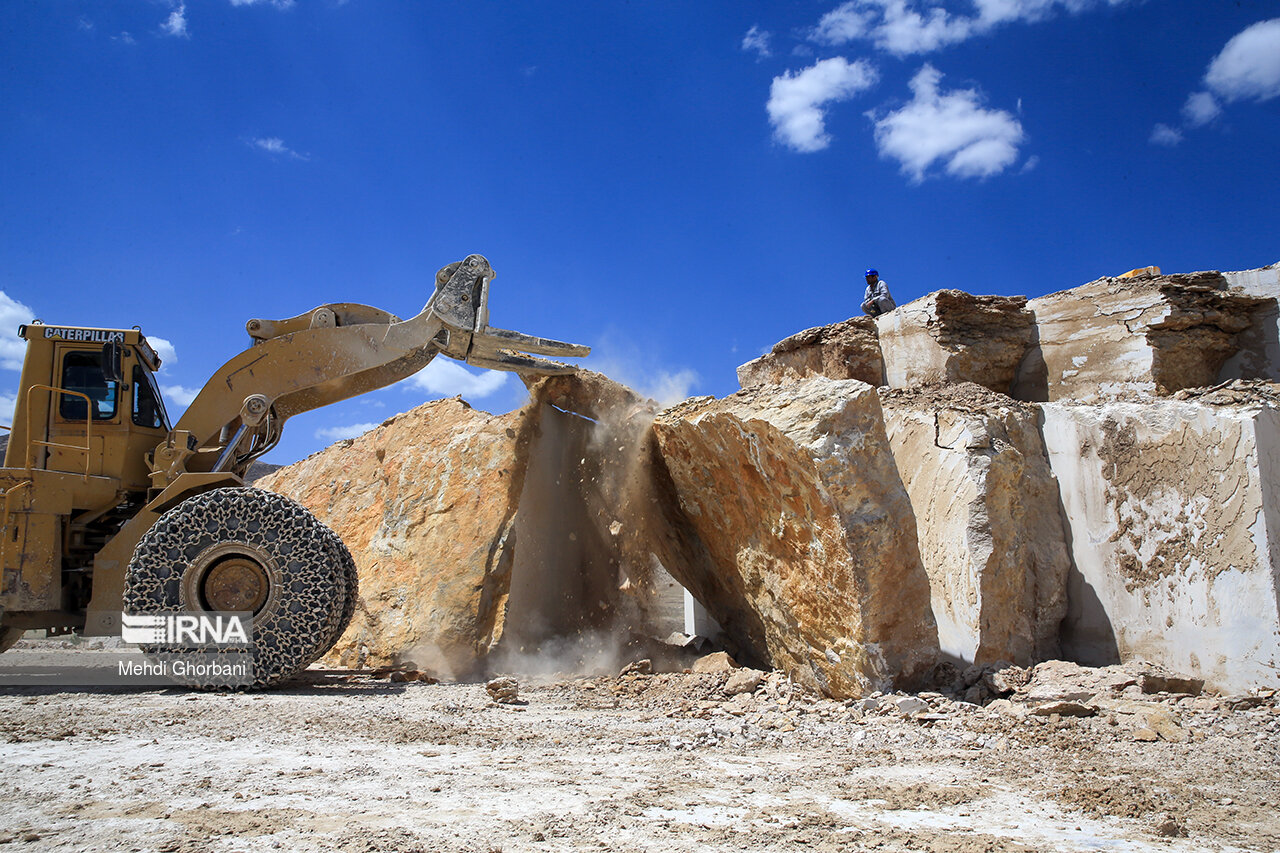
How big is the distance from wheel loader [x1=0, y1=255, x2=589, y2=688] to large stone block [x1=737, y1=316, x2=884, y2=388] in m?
2.90

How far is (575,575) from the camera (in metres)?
9.30

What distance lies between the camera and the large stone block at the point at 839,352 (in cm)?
970

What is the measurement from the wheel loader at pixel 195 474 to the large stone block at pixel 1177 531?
4.85 m

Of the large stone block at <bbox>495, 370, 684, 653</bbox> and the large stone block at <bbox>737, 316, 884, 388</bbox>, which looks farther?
the large stone block at <bbox>737, 316, 884, 388</bbox>

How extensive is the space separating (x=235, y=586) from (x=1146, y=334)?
8.21 metres

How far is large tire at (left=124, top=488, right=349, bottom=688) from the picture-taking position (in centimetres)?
687

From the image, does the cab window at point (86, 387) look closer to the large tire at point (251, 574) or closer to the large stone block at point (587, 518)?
the large tire at point (251, 574)

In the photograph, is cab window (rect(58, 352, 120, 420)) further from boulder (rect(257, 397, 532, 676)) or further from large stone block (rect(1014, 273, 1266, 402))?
large stone block (rect(1014, 273, 1266, 402))

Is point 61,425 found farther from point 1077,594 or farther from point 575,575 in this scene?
point 1077,594

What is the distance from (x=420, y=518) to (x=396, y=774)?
5.02 meters

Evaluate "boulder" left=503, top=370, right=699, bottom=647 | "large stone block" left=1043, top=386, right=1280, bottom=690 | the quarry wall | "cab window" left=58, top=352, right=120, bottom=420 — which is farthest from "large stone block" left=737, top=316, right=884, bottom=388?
"cab window" left=58, top=352, right=120, bottom=420

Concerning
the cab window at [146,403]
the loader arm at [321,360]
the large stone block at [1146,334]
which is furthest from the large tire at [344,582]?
the large stone block at [1146,334]

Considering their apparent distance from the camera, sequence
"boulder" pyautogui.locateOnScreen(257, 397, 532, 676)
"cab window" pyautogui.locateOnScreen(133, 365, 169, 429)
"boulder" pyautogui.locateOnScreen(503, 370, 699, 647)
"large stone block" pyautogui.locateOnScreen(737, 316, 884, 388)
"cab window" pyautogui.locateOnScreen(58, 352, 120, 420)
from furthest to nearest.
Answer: "large stone block" pyautogui.locateOnScreen(737, 316, 884, 388)
"boulder" pyautogui.locateOnScreen(503, 370, 699, 647)
"boulder" pyautogui.locateOnScreen(257, 397, 532, 676)
"cab window" pyautogui.locateOnScreen(133, 365, 169, 429)
"cab window" pyautogui.locateOnScreen(58, 352, 120, 420)

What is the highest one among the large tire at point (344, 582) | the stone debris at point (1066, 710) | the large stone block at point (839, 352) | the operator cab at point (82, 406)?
the large stone block at point (839, 352)
